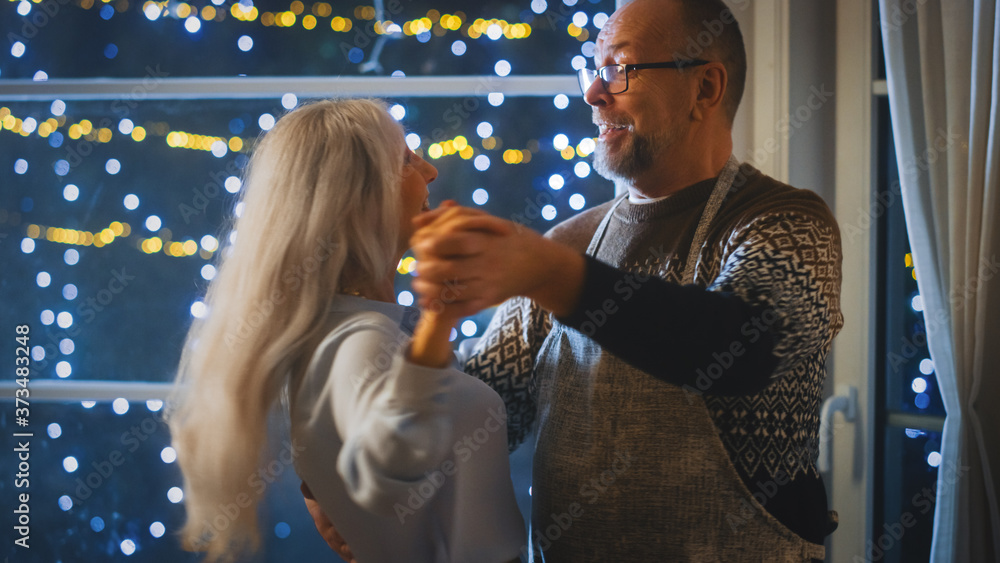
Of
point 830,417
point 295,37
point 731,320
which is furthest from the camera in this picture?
point 295,37

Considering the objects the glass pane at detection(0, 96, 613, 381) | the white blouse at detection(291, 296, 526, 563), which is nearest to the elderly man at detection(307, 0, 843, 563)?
the white blouse at detection(291, 296, 526, 563)

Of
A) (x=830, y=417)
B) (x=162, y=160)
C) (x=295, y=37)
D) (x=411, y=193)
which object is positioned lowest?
(x=830, y=417)

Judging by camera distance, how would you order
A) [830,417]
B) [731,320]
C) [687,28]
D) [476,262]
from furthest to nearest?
1. [830,417]
2. [687,28]
3. [731,320]
4. [476,262]

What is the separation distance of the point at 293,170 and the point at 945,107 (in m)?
1.30

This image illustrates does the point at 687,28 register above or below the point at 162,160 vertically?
above

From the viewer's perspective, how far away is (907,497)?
1.60 metres

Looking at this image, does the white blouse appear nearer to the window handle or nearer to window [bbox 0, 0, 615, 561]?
window [bbox 0, 0, 615, 561]

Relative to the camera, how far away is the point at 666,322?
74 cm

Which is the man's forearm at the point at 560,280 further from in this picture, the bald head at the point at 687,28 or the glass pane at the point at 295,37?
the glass pane at the point at 295,37

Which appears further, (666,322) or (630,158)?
(630,158)

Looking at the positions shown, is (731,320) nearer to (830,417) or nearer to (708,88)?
(708,88)

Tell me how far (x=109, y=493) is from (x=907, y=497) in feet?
6.64

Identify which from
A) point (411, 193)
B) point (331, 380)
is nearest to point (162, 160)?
point (411, 193)

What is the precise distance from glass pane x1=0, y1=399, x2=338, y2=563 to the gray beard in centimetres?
119
